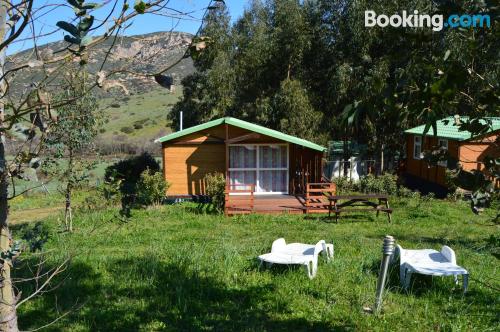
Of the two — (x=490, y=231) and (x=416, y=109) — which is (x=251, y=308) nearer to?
(x=416, y=109)

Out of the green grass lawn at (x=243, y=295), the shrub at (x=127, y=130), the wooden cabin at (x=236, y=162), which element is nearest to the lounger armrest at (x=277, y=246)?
the green grass lawn at (x=243, y=295)

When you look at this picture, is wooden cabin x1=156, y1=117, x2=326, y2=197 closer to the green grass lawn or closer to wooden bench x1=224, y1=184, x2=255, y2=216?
wooden bench x1=224, y1=184, x2=255, y2=216

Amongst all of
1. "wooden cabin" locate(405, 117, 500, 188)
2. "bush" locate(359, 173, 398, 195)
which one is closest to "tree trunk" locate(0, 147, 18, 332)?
"wooden cabin" locate(405, 117, 500, 188)

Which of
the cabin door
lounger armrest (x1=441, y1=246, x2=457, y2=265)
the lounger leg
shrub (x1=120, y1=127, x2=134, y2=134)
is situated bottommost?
the lounger leg

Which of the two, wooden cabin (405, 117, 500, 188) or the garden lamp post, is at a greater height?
wooden cabin (405, 117, 500, 188)

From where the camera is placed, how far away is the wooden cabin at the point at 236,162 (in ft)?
59.6

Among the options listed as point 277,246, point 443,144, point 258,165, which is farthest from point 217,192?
point 443,144

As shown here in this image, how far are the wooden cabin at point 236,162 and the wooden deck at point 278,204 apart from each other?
79cm

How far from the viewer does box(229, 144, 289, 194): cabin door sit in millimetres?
18172

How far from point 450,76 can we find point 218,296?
4.42 meters

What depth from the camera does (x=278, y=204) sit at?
16.4m

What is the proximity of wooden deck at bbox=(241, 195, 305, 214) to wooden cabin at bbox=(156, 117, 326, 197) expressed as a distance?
791 millimetres

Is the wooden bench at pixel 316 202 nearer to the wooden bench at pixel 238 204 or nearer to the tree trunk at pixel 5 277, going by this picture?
the wooden bench at pixel 238 204

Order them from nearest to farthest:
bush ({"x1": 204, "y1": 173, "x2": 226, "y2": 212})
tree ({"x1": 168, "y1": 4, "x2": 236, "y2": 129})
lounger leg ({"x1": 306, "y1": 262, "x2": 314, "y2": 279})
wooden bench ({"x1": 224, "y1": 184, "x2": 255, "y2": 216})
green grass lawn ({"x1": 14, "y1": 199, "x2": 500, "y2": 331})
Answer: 1. green grass lawn ({"x1": 14, "y1": 199, "x2": 500, "y2": 331})
2. lounger leg ({"x1": 306, "y1": 262, "x2": 314, "y2": 279})
3. wooden bench ({"x1": 224, "y1": 184, "x2": 255, "y2": 216})
4. bush ({"x1": 204, "y1": 173, "x2": 226, "y2": 212})
5. tree ({"x1": 168, "y1": 4, "x2": 236, "y2": 129})
